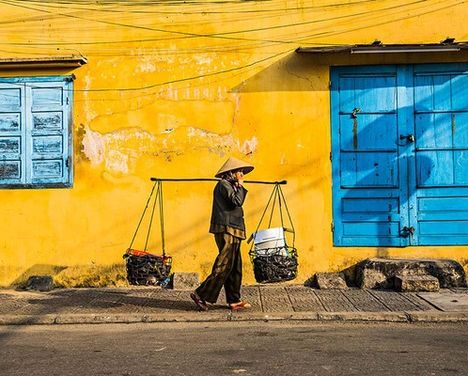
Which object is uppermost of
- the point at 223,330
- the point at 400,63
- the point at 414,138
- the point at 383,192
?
the point at 400,63

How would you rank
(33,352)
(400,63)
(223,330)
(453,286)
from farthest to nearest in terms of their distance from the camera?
(400,63) → (453,286) → (223,330) → (33,352)

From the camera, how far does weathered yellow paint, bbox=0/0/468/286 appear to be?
32.5ft

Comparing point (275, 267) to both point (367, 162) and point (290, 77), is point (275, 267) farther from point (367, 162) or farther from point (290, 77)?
point (290, 77)

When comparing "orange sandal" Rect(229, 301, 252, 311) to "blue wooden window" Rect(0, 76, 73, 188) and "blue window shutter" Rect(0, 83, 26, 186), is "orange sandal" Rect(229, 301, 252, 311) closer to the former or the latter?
"blue wooden window" Rect(0, 76, 73, 188)

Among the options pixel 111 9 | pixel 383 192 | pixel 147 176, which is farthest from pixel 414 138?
pixel 111 9

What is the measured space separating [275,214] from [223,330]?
3.21 m

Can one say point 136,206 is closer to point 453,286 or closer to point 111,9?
point 111,9

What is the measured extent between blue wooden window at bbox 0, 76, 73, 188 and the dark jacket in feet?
10.5

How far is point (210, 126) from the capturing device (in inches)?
394

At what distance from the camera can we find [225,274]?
786 cm

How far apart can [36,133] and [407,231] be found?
597 centimetres

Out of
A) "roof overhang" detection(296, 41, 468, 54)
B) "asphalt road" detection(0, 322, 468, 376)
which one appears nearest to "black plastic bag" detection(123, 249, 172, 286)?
"asphalt road" detection(0, 322, 468, 376)

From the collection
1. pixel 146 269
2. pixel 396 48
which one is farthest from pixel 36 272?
pixel 396 48

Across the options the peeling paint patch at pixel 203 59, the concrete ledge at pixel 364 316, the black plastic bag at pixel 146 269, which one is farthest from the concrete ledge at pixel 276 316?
the peeling paint patch at pixel 203 59
